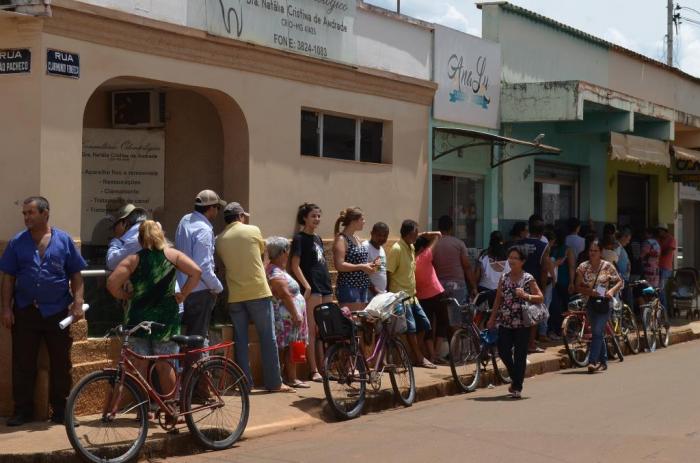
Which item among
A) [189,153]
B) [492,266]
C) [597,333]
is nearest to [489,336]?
[597,333]

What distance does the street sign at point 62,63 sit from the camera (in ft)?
33.1

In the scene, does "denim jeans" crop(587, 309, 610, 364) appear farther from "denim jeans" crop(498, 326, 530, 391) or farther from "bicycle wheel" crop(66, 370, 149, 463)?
"bicycle wheel" crop(66, 370, 149, 463)

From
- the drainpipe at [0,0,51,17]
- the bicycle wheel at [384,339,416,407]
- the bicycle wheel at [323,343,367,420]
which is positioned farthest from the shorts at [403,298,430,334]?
the drainpipe at [0,0,51,17]

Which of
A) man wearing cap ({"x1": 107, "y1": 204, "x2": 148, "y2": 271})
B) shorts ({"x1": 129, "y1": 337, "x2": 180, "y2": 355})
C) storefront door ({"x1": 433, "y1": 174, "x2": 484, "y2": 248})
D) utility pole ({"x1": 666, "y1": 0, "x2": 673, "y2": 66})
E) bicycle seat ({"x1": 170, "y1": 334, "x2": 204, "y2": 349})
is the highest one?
utility pole ({"x1": 666, "y1": 0, "x2": 673, "y2": 66})

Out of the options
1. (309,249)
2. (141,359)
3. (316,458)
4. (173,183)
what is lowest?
(316,458)

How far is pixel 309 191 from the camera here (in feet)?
43.9

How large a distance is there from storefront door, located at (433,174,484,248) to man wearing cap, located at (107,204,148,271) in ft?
22.6

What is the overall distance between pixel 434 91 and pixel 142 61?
18.6ft

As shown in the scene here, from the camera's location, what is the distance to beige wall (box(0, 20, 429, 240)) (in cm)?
1001

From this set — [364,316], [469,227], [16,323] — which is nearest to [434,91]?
[469,227]

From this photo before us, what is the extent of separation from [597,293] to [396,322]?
3.84m

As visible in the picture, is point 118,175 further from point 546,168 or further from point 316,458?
point 546,168

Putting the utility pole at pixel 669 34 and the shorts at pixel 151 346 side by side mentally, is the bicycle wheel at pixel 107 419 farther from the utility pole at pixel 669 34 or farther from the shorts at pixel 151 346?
the utility pole at pixel 669 34

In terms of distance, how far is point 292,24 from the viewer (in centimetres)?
1288
